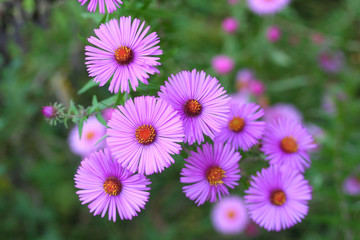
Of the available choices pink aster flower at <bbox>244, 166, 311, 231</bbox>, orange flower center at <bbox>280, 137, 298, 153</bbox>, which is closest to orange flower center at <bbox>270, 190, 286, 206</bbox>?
pink aster flower at <bbox>244, 166, 311, 231</bbox>

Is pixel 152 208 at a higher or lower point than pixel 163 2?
lower

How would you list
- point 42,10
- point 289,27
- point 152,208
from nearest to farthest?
point 42,10 → point 152,208 → point 289,27

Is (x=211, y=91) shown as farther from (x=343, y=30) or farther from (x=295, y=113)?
(x=343, y=30)

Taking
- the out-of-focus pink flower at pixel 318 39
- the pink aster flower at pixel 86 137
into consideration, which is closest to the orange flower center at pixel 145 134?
the pink aster flower at pixel 86 137

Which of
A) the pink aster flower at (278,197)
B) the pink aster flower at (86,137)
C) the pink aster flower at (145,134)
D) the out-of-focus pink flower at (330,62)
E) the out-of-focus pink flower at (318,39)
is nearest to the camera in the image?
the pink aster flower at (145,134)

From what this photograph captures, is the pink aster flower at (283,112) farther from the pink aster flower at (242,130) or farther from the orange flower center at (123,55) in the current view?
the orange flower center at (123,55)

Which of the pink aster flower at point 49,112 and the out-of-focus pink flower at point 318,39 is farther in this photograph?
the out-of-focus pink flower at point 318,39

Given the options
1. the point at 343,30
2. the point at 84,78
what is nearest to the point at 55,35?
the point at 84,78

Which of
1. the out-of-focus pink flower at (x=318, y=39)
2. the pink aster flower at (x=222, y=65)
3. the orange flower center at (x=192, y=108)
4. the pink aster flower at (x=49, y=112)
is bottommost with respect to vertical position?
the pink aster flower at (x=49, y=112)
